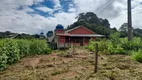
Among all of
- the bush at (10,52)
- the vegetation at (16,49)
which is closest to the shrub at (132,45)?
the vegetation at (16,49)

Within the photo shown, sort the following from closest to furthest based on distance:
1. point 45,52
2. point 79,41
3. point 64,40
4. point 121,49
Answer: point 121,49 < point 45,52 < point 64,40 < point 79,41

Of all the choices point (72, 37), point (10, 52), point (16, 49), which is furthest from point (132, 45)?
point (72, 37)

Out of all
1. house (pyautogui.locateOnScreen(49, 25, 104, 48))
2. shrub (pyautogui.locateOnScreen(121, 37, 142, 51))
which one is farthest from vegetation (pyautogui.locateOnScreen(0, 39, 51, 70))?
house (pyautogui.locateOnScreen(49, 25, 104, 48))

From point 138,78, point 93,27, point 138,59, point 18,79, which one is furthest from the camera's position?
point 93,27

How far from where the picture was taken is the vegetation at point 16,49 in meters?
7.16

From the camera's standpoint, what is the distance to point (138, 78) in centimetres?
458

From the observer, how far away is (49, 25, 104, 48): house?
24.2 metres

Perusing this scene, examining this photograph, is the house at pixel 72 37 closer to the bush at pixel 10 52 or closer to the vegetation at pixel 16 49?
the vegetation at pixel 16 49

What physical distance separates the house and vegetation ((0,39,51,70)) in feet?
27.6

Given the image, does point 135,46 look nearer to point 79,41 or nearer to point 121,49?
point 121,49

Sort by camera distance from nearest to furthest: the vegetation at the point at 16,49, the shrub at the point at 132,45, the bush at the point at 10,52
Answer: the vegetation at the point at 16,49 < the bush at the point at 10,52 < the shrub at the point at 132,45

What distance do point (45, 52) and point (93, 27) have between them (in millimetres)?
24756

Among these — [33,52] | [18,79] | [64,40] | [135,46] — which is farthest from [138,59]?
[64,40]

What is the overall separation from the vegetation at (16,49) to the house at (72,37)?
8.40 metres
